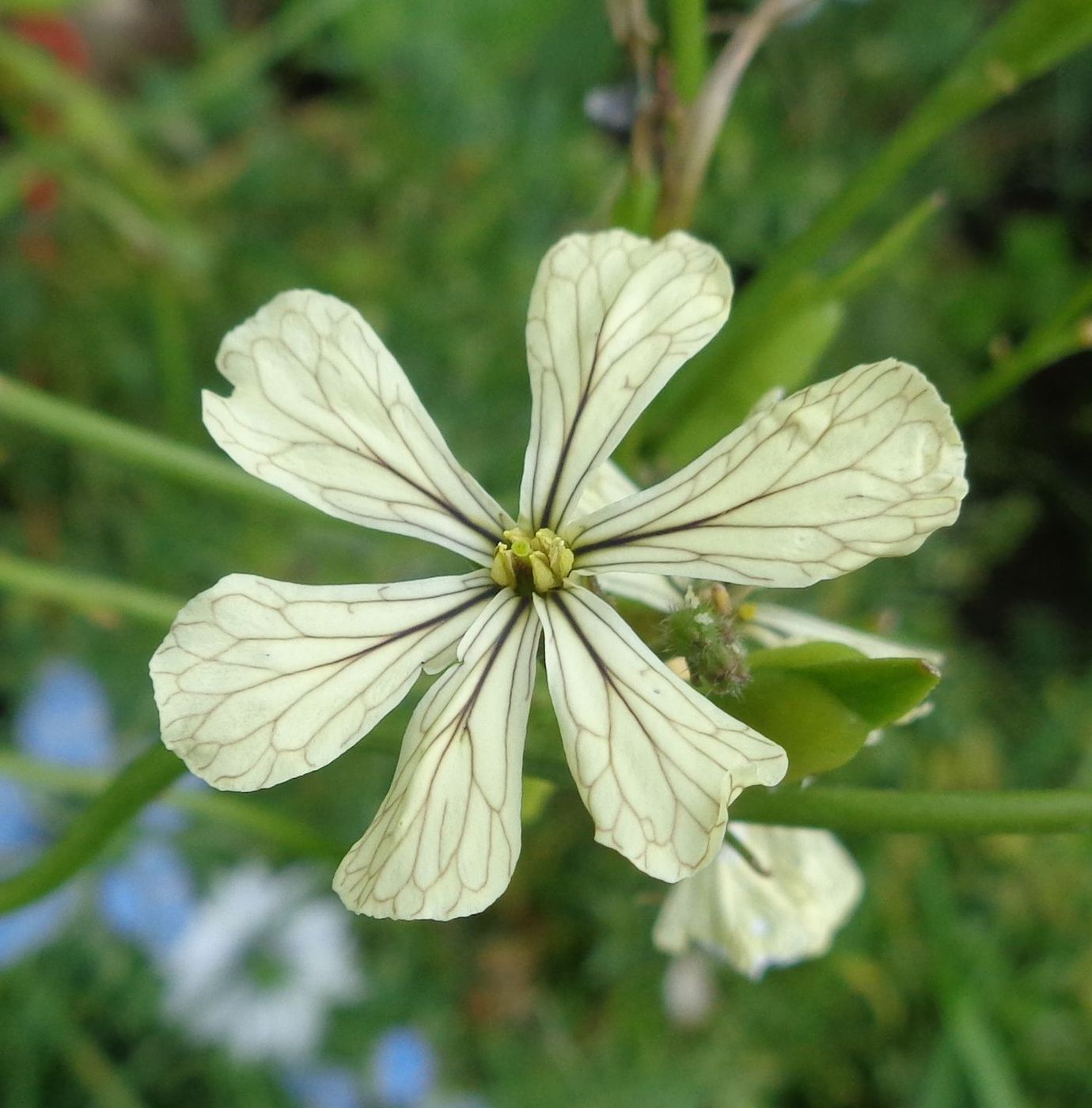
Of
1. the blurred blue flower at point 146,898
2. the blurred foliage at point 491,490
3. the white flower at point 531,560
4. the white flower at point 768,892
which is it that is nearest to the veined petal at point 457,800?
the white flower at point 531,560

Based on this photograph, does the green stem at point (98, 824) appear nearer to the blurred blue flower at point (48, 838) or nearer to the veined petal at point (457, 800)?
the veined petal at point (457, 800)

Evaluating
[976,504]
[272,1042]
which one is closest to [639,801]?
[272,1042]

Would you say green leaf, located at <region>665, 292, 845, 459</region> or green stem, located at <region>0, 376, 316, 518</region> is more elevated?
green stem, located at <region>0, 376, 316, 518</region>

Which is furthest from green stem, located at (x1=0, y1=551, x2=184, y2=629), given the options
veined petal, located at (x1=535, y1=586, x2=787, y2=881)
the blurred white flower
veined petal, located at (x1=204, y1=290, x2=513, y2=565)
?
the blurred white flower

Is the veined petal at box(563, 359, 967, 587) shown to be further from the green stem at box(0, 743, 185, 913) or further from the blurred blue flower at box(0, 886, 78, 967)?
the blurred blue flower at box(0, 886, 78, 967)

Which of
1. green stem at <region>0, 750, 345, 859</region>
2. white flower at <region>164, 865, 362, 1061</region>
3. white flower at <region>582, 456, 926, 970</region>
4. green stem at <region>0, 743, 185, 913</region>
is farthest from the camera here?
white flower at <region>164, 865, 362, 1061</region>

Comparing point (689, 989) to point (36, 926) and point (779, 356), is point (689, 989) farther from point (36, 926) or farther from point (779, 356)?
point (779, 356)

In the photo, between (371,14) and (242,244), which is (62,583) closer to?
(242,244)

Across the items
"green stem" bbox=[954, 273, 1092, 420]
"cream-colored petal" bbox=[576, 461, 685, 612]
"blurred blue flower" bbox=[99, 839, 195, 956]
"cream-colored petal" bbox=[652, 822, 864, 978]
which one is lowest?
"cream-colored petal" bbox=[652, 822, 864, 978]
